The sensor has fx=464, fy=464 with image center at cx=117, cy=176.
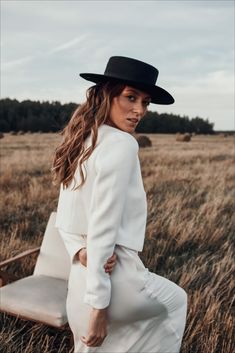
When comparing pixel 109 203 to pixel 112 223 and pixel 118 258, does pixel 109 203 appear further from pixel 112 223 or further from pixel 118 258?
pixel 118 258

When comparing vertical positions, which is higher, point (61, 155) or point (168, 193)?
point (61, 155)

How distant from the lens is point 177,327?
201 centimetres

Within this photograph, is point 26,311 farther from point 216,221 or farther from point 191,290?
point 216,221

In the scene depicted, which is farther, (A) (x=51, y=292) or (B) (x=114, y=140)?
(A) (x=51, y=292)

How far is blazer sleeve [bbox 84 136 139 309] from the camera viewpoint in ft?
5.53

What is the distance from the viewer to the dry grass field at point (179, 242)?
10.3ft

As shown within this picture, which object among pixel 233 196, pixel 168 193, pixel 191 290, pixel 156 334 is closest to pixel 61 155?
pixel 156 334

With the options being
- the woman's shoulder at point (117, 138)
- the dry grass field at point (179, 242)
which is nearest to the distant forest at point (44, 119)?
the dry grass field at point (179, 242)

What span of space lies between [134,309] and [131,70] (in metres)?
0.97

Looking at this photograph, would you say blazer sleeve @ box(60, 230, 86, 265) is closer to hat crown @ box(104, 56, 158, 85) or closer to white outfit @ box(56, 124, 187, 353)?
white outfit @ box(56, 124, 187, 353)

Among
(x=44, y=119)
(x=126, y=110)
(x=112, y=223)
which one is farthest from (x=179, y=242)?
(x=44, y=119)

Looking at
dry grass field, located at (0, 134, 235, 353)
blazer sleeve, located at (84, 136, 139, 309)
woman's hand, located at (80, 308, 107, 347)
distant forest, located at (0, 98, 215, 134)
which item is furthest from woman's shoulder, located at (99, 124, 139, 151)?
distant forest, located at (0, 98, 215, 134)

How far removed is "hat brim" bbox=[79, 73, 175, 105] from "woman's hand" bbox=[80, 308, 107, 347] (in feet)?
2.99

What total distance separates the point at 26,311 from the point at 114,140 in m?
1.62
